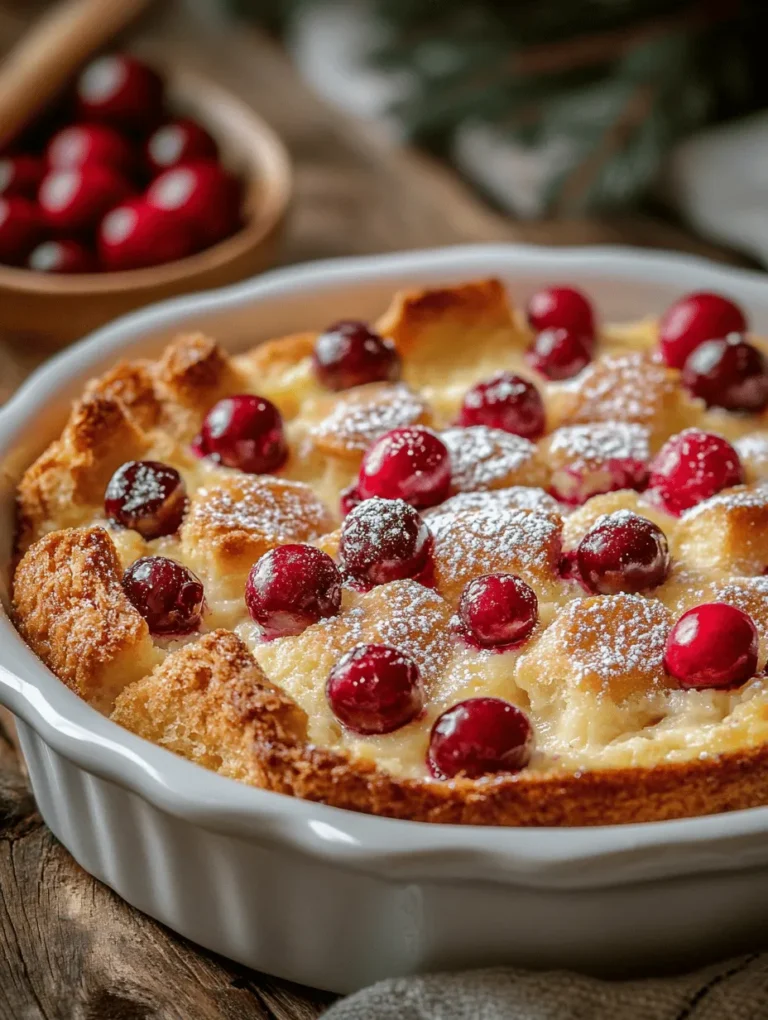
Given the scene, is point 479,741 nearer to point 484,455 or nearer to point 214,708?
point 214,708

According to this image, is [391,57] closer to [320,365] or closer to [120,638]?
[320,365]

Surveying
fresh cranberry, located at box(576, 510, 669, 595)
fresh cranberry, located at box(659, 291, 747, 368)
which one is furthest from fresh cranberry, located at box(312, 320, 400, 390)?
fresh cranberry, located at box(576, 510, 669, 595)

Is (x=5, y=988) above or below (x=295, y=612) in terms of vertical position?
below

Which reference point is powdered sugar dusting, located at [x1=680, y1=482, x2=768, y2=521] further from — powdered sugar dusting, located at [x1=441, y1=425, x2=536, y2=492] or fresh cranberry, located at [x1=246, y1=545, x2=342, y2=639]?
fresh cranberry, located at [x1=246, y1=545, x2=342, y2=639]

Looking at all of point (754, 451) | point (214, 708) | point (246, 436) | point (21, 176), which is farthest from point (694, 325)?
point (21, 176)

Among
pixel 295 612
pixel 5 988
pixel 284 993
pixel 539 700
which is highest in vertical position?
pixel 295 612

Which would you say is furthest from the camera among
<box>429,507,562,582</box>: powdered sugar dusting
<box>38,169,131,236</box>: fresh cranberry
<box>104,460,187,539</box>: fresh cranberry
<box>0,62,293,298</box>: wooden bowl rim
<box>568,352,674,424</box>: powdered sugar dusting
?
<box>38,169,131,236</box>: fresh cranberry

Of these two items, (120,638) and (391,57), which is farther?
(391,57)

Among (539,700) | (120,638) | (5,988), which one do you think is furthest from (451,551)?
(5,988)
